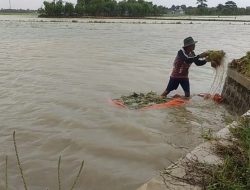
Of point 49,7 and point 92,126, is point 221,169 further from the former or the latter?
point 49,7

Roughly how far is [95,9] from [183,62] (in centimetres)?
9009

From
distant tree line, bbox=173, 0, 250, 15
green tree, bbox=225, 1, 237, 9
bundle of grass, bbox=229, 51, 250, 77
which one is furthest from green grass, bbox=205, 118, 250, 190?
green tree, bbox=225, 1, 237, 9

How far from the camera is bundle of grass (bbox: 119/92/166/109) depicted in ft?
30.7

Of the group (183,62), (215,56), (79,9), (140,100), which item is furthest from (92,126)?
(79,9)

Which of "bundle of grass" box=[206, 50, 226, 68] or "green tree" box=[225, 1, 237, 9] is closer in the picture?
"bundle of grass" box=[206, 50, 226, 68]

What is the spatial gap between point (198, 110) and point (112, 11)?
93908mm

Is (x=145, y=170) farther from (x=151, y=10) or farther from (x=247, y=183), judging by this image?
(x=151, y=10)

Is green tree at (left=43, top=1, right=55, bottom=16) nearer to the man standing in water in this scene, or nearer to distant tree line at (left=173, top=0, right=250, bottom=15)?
distant tree line at (left=173, top=0, right=250, bottom=15)

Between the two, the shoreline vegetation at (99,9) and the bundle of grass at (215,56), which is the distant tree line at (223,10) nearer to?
the shoreline vegetation at (99,9)

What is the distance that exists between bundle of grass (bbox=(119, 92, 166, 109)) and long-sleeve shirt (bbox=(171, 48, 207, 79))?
0.75 meters

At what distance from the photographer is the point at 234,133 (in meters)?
4.48

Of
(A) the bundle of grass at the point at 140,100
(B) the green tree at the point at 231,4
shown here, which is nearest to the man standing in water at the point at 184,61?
(A) the bundle of grass at the point at 140,100

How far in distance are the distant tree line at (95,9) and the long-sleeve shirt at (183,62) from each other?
282 feet

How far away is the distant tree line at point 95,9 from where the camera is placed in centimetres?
9281
